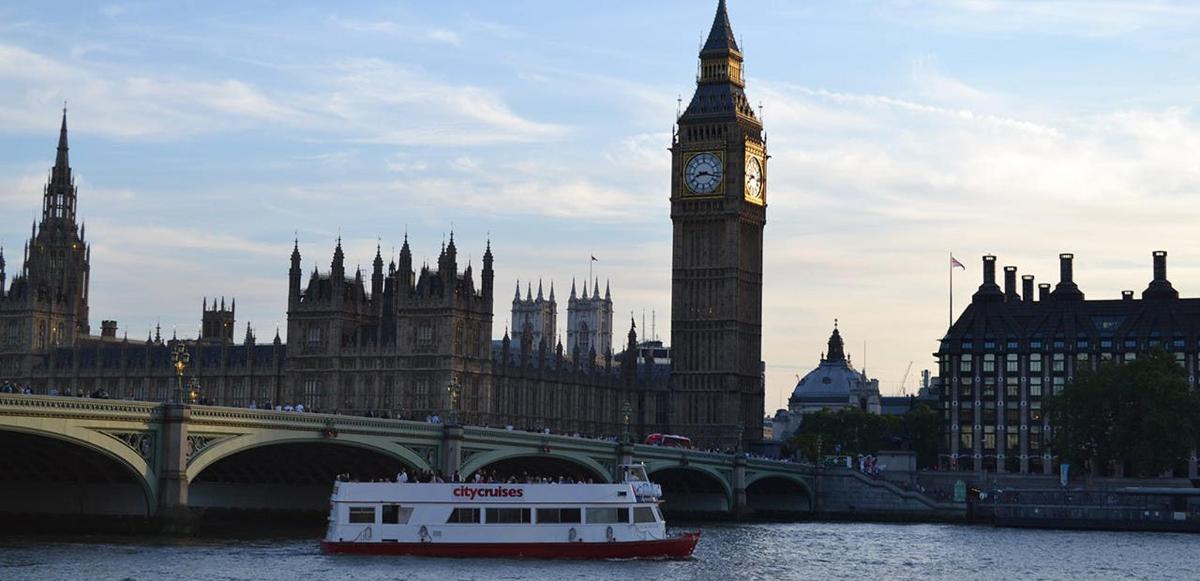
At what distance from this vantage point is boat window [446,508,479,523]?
76.4 m

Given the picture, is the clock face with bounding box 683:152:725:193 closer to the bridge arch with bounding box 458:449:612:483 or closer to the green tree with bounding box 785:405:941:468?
the green tree with bounding box 785:405:941:468

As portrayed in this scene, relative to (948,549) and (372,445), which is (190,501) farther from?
(948,549)

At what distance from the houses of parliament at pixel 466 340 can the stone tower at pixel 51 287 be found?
16 cm

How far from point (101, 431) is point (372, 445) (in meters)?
16.1

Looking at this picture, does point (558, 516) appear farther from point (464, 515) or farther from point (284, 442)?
point (284, 442)

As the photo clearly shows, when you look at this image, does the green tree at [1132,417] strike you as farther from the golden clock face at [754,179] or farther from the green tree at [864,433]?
the golden clock face at [754,179]

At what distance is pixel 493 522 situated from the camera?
76938 millimetres

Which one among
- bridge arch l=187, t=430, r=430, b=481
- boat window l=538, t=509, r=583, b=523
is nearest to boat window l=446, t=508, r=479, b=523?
boat window l=538, t=509, r=583, b=523

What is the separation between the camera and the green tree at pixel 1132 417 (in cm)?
13350

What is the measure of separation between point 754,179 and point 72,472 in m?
100

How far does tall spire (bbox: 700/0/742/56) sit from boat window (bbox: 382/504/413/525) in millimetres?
101738

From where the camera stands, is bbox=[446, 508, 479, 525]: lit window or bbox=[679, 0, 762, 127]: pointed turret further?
bbox=[679, 0, 762, 127]: pointed turret

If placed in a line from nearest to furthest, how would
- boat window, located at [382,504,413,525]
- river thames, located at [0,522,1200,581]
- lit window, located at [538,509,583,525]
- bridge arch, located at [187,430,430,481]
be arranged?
river thames, located at [0,522,1200,581] < bridge arch, located at [187,430,430,481] < boat window, located at [382,504,413,525] < lit window, located at [538,509,583,525]

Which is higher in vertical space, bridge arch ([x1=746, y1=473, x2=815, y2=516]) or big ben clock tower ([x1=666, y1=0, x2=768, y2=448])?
big ben clock tower ([x1=666, y1=0, x2=768, y2=448])
